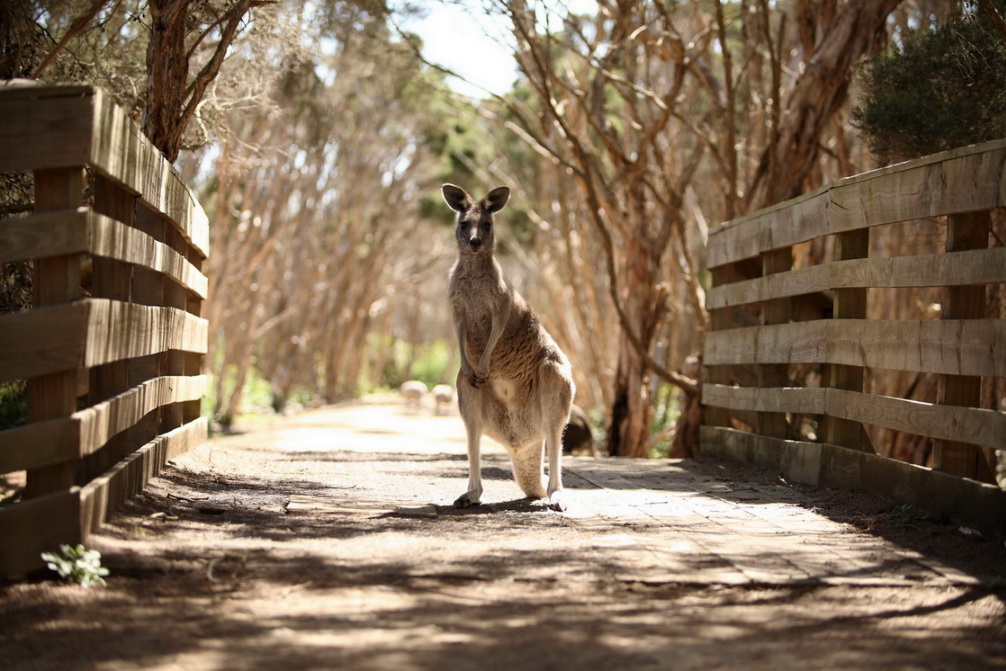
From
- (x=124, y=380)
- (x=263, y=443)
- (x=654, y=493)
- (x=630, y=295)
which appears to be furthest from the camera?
(x=630, y=295)

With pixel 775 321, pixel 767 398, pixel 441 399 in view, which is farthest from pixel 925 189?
pixel 441 399

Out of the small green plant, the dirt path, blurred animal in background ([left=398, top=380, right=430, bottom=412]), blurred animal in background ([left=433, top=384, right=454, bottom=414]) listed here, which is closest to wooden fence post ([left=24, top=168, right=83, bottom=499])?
the small green plant

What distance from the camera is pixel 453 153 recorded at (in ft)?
80.6

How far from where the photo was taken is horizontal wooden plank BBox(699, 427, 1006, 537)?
438 cm

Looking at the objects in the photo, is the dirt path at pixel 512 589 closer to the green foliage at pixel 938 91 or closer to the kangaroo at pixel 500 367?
the kangaroo at pixel 500 367

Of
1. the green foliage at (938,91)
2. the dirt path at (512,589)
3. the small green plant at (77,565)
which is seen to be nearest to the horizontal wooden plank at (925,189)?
the dirt path at (512,589)

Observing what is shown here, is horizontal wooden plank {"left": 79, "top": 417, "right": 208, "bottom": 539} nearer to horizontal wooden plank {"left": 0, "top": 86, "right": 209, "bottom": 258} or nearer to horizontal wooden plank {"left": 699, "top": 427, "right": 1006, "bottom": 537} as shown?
horizontal wooden plank {"left": 0, "top": 86, "right": 209, "bottom": 258}

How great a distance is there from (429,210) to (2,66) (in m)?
21.2

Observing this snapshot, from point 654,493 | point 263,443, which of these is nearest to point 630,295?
point 263,443

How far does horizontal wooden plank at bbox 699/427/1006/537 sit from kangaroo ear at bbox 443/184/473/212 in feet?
8.37

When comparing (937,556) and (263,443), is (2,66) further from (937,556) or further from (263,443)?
(937,556)

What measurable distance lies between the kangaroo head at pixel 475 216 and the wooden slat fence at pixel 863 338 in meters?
1.95

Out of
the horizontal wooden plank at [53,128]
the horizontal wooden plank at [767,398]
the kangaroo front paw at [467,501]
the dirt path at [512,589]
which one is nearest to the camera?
the dirt path at [512,589]

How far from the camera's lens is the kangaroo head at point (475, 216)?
5891 mm
